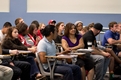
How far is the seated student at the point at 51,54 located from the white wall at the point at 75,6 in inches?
168

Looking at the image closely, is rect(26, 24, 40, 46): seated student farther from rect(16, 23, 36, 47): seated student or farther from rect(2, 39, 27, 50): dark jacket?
rect(2, 39, 27, 50): dark jacket

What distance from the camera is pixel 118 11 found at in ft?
28.5

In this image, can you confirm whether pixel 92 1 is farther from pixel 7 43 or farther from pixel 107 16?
pixel 7 43

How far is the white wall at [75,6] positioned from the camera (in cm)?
876

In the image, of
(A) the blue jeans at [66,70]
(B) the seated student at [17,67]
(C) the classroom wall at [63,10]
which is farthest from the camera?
(C) the classroom wall at [63,10]

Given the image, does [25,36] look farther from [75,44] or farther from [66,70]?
[66,70]

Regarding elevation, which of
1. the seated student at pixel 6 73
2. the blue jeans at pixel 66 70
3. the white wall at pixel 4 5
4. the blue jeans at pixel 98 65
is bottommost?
the blue jeans at pixel 98 65

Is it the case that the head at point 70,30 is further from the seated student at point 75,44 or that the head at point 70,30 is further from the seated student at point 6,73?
the seated student at point 6,73

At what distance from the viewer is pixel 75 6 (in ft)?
29.7

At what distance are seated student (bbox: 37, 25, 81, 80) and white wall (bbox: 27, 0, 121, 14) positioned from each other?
14.0ft

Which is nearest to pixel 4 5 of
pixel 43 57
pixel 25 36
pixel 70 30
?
pixel 25 36

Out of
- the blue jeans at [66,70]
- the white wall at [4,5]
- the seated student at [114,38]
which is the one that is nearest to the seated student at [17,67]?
the blue jeans at [66,70]

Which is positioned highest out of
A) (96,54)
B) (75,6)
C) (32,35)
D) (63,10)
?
(75,6)

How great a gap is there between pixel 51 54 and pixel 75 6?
455 centimetres
